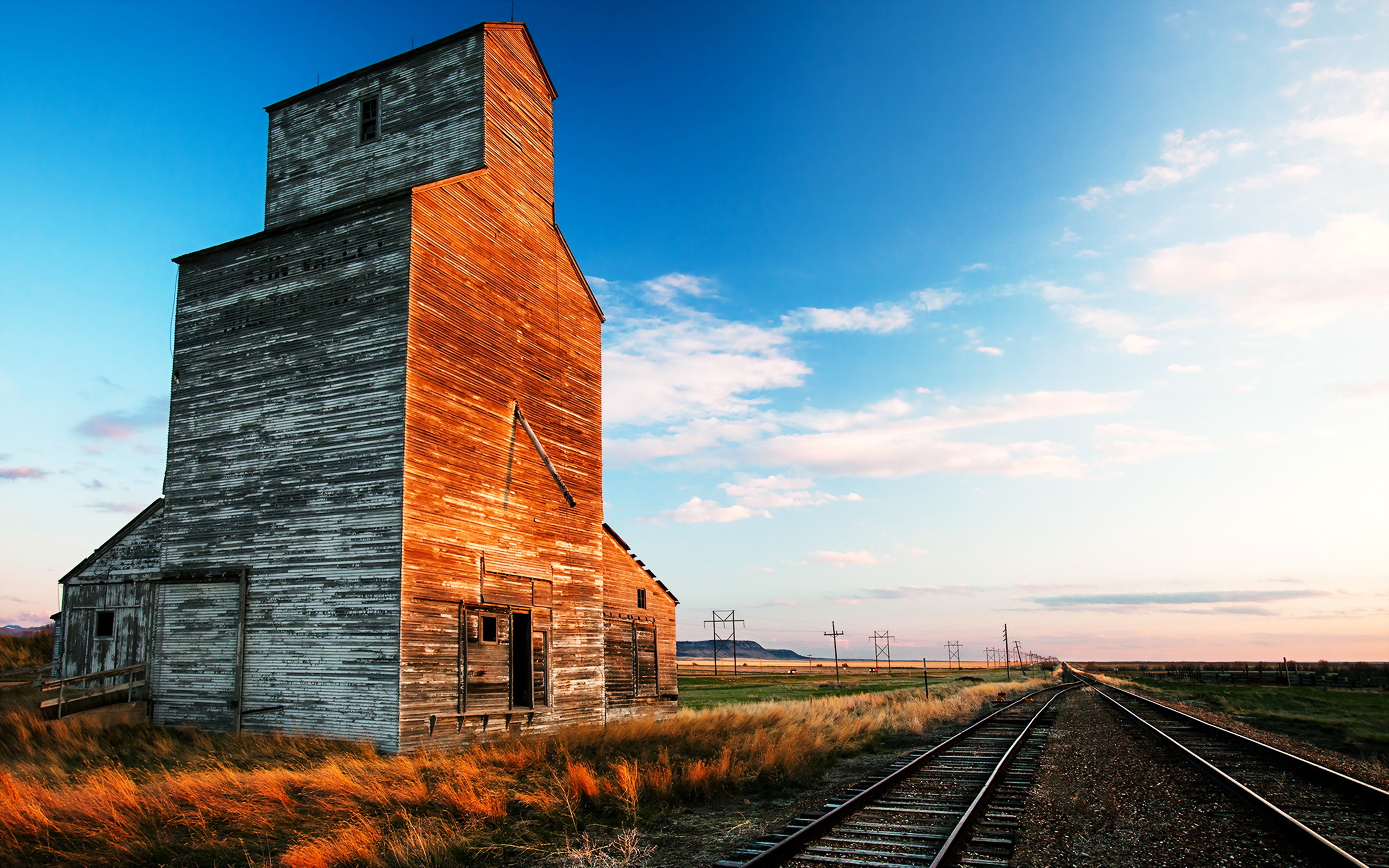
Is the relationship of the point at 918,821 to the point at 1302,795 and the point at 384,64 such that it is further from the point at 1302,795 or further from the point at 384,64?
the point at 384,64

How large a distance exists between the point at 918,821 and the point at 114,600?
19699 mm

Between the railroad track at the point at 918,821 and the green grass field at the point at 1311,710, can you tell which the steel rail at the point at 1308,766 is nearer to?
the green grass field at the point at 1311,710

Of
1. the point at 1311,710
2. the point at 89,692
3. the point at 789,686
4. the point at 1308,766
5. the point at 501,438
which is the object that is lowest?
the point at 789,686

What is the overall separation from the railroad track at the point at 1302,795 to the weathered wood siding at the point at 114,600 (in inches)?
836

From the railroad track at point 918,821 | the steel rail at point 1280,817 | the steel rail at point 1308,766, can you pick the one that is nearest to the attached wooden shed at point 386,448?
the railroad track at point 918,821

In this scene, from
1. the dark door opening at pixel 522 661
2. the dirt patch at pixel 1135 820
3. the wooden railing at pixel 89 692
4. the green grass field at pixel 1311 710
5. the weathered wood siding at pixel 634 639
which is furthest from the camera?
the weathered wood siding at pixel 634 639

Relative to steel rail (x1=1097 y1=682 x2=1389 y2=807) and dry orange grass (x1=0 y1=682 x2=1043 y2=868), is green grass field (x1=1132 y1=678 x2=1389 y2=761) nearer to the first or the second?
steel rail (x1=1097 y1=682 x2=1389 y2=807)

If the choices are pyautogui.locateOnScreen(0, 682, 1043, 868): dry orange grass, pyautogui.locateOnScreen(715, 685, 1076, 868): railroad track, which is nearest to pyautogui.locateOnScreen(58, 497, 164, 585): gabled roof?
pyautogui.locateOnScreen(0, 682, 1043, 868): dry orange grass

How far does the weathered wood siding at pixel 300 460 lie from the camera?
14.5 m

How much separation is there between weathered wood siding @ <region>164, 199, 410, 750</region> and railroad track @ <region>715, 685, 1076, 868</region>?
28.1ft

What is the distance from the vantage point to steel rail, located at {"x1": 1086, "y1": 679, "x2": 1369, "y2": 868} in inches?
285

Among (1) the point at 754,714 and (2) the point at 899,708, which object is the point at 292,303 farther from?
(2) the point at 899,708

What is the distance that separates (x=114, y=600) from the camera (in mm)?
19234

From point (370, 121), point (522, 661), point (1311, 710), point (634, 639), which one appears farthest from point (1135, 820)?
point (1311, 710)
